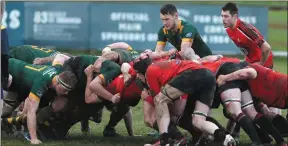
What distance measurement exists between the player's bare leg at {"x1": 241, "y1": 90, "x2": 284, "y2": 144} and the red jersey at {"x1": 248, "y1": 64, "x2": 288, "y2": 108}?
12 centimetres

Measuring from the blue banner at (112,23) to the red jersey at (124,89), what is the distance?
15156 mm

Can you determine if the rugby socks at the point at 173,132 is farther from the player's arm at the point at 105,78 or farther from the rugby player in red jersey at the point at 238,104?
the player's arm at the point at 105,78

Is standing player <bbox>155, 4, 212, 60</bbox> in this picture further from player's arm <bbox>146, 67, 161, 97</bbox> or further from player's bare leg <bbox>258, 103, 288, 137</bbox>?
player's bare leg <bbox>258, 103, 288, 137</bbox>

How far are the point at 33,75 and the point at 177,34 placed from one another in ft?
7.13

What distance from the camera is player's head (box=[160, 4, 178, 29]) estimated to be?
10903 millimetres

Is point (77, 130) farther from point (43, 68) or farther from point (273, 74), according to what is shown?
point (273, 74)

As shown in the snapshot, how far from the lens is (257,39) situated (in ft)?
37.1

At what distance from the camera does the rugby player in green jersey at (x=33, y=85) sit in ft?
33.2

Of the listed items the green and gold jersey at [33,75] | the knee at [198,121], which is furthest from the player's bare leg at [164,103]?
the green and gold jersey at [33,75]

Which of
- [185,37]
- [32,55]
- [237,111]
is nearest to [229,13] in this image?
[185,37]

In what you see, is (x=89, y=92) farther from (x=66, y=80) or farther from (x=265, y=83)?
(x=265, y=83)

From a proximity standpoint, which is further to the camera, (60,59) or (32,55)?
(32,55)

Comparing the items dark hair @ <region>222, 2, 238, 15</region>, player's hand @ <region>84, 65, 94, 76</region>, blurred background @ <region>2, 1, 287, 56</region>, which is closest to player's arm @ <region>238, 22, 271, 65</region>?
dark hair @ <region>222, 2, 238, 15</region>

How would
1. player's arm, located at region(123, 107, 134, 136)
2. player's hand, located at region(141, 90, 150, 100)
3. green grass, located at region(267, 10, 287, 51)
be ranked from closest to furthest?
player's hand, located at region(141, 90, 150, 100)
player's arm, located at region(123, 107, 134, 136)
green grass, located at region(267, 10, 287, 51)
